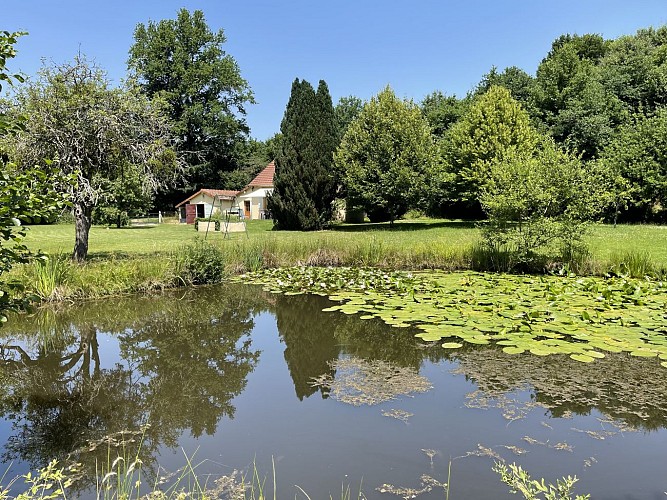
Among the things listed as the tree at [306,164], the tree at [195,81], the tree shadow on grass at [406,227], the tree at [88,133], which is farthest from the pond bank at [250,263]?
the tree at [195,81]

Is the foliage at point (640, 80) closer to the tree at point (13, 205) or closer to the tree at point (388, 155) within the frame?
the tree at point (388, 155)

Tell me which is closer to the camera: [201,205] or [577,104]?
[577,104]

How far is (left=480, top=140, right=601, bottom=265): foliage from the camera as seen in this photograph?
1107cm

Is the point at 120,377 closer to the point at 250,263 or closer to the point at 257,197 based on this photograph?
the point at 250,263

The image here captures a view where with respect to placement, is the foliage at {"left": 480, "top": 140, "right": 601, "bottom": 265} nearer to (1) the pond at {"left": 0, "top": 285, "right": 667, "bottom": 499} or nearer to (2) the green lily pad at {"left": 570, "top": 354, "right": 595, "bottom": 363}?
(1) the pond at {"left": 0, "top": 285, "right": 667, "bottom": 499}

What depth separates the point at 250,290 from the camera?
423 inches

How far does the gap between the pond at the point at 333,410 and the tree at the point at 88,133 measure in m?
4.47

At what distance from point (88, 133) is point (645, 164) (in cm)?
2260

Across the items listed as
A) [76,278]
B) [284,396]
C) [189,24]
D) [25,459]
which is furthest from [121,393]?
[189,24]

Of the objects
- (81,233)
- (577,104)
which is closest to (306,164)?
(81,233)

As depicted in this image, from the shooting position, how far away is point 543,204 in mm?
11328

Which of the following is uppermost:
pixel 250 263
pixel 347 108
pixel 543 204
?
pixel 347 108

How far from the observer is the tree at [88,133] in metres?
10.2

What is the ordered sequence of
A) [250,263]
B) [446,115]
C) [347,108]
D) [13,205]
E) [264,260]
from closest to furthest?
[13,205] → [250,263] → [264,260] → [446,115] → [347,108]
